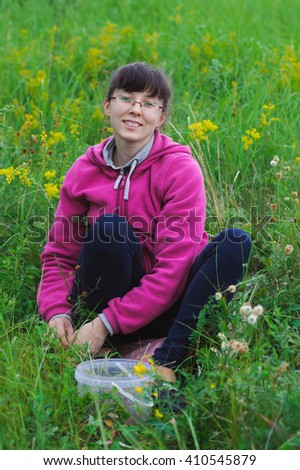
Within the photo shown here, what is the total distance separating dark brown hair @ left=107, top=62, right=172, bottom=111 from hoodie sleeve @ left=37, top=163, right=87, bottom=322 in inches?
15.2

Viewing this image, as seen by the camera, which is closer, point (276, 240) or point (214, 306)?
point (214, 306)

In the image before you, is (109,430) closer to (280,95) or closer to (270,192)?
(270,192)

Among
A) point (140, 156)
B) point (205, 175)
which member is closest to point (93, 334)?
point (140, 156)

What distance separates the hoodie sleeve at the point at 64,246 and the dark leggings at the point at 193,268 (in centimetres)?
26

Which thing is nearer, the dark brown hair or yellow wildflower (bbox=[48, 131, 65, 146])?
the dark brown hair

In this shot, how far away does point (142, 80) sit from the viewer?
289 cm

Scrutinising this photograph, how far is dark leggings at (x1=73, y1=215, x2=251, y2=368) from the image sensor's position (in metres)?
2.65

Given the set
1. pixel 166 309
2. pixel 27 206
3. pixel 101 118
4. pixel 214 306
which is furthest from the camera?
pixel 101 118

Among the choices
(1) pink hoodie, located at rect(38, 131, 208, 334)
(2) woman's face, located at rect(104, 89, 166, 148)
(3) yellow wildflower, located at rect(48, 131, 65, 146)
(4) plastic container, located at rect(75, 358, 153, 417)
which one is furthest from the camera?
(3) yellow wildflower, located at rect(48, 131, 65, 146)

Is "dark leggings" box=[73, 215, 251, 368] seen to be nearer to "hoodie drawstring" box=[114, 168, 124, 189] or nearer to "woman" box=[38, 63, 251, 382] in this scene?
"woman" box=[38, 63, 251, 382]

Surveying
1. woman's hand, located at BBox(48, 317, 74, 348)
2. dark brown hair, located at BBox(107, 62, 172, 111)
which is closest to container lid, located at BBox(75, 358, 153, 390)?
woman's hand, located at BBox(48, 317, 74, 348)

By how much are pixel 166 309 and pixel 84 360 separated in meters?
0.37

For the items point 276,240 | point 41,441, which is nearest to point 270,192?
point 276,240

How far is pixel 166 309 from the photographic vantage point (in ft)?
9.25
